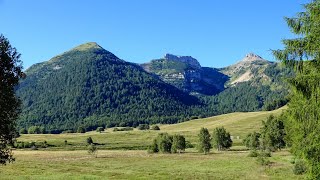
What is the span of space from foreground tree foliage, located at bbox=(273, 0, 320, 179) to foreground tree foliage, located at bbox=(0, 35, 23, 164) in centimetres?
2066

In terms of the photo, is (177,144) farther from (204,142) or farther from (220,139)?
(220,139)

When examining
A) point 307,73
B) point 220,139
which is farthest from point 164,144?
point 307,73

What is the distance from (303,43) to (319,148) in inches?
265

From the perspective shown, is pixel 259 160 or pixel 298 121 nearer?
pixel 298 121

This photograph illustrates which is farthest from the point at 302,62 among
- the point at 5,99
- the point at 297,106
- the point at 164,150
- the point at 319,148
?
the point at 164,150

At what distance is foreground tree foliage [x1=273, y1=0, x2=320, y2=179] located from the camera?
23266 mm

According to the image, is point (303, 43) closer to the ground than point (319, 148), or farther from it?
farther from it

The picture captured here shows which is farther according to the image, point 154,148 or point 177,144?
point 154,148

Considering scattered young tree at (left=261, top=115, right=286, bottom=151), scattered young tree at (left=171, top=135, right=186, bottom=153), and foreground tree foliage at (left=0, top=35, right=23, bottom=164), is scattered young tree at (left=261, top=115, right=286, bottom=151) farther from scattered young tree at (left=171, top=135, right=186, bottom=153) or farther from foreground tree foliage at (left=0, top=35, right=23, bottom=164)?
foreground tree foliage at (left=0, top=35, right=23, bottom=164)

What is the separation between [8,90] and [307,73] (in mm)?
22432

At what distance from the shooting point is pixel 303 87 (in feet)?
80.5

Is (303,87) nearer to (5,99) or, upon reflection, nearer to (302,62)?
(302,62)

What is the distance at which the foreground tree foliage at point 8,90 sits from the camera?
1184 inches

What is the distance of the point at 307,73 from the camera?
24.1 metres
